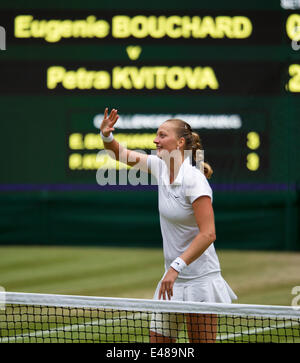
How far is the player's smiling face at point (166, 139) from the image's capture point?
493cm

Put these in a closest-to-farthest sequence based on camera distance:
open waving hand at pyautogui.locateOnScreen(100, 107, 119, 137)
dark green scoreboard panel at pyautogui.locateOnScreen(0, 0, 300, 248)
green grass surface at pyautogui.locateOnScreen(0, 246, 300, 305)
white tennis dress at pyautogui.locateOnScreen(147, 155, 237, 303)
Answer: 1. white tennis dress at pyautogui.locateOnScreen(147, 155, 237, 303)
2. open waving hand at pyautogui.locateOnScreen(100, 107, 119, 137)
3. green grass surface at pyautogui.locateOnScreen(0, 246, 300, 305)
4. dark green scoreboard panel at pyautogui.locateOnScreen(0, 0, 300, 248)

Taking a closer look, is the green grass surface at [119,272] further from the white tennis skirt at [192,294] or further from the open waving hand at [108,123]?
the open waving hand at [108,123]

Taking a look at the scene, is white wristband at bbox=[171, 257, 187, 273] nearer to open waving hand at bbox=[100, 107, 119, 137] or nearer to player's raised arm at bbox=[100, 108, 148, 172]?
player's raised arm at bbox=[100, 108, 148, 172]

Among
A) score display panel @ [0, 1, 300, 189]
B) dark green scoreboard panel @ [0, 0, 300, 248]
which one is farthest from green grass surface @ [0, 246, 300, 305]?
score display panel @ [0, 1, 300, 189]

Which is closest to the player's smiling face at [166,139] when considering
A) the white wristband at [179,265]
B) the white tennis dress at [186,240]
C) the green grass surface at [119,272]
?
the white tennis dress at [186,240]

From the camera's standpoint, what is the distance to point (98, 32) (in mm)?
12883

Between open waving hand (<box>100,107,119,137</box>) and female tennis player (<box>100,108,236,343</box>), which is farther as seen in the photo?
open waving hand (<box>100,107,119,137</box>)

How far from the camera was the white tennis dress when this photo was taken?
15.8 feet

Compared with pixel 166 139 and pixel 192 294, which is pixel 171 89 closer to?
pixel 166 139

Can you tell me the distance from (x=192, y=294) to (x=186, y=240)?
1.09ft

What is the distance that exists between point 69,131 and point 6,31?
6.20 feet

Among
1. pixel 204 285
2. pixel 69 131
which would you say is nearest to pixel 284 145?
pixel 69 131
